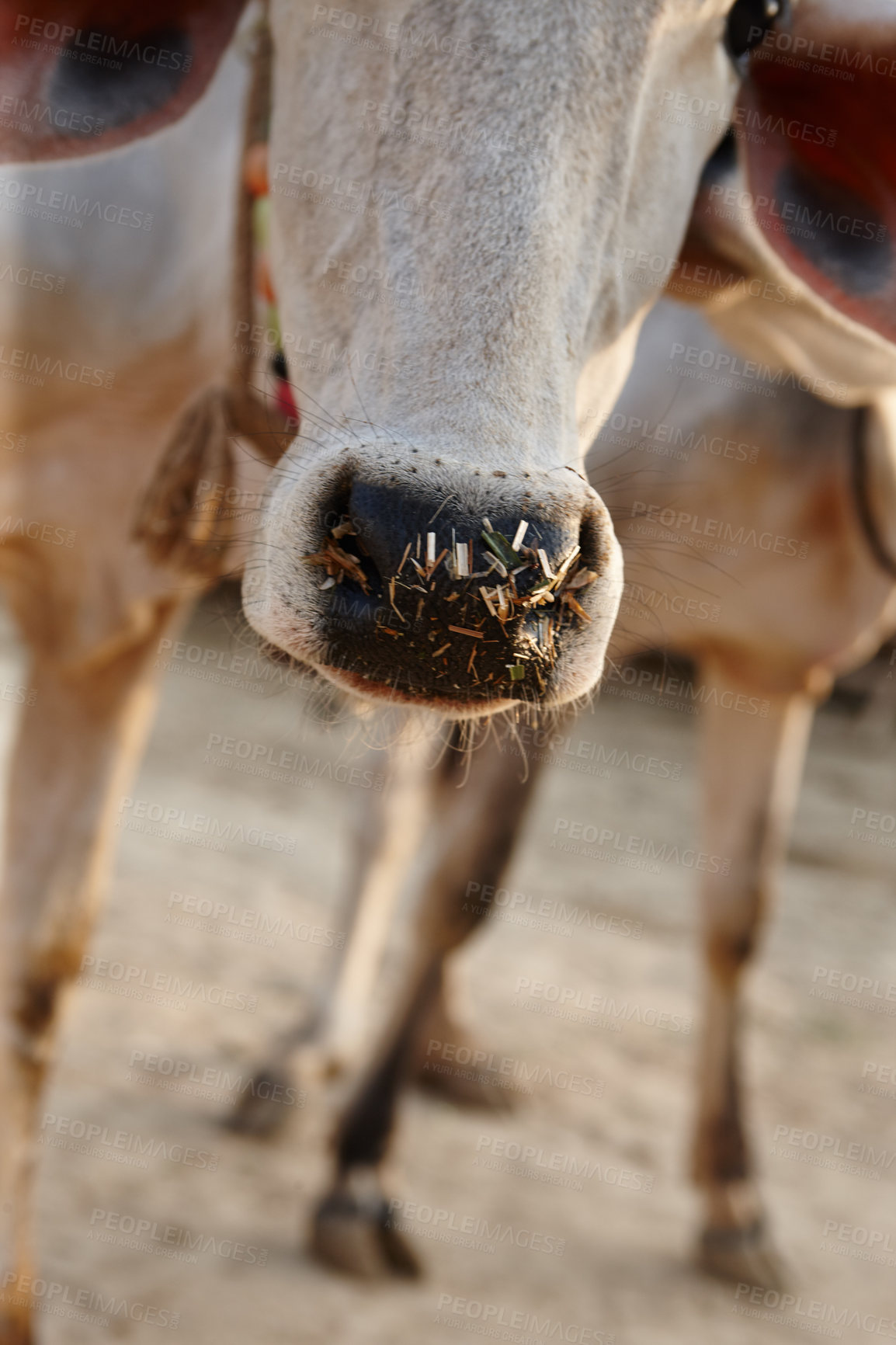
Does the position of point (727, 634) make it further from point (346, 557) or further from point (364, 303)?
point (346, 557)

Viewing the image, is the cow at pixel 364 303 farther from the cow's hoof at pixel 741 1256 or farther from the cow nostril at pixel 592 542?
the cow's hoof at pixel 741 1256

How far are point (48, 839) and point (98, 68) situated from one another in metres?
1.26

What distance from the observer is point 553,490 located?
1132mm

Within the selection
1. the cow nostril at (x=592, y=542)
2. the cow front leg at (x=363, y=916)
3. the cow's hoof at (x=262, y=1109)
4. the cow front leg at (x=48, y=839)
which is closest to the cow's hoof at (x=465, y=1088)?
the cow front leg at (x=363, y=916)

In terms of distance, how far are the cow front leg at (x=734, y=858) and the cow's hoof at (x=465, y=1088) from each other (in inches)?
21.6

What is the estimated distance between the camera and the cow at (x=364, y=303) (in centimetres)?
112

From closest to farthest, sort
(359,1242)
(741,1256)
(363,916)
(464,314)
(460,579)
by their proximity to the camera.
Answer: (460,579) → (464,314) → (359,1242) → (741,1256) → (363,916)

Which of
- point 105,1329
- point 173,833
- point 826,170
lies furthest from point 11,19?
point 173,833

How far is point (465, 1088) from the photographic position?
3.35 metres

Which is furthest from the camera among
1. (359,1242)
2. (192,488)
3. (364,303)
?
(359,1242)

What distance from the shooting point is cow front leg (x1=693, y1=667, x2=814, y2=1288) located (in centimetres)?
299

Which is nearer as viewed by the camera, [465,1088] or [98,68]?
[98,68]

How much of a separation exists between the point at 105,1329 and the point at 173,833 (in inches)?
99.2

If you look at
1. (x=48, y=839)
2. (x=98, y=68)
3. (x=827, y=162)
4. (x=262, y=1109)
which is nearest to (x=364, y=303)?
(x=98, y=68)
